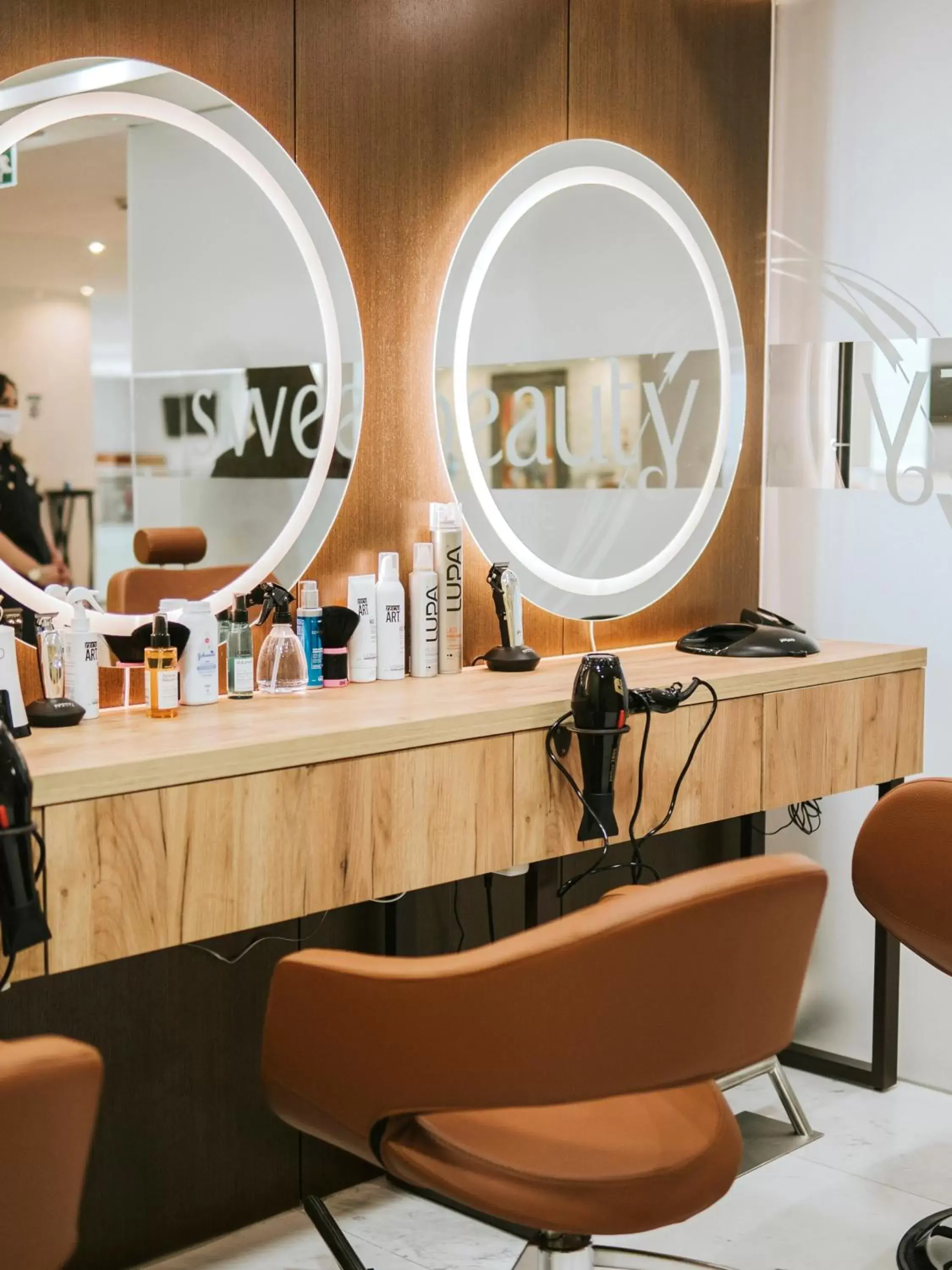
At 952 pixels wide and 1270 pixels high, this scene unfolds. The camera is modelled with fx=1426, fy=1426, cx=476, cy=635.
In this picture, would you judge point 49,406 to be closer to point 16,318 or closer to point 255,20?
point 16,318

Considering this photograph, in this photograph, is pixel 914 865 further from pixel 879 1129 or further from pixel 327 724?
pixel 879 1129

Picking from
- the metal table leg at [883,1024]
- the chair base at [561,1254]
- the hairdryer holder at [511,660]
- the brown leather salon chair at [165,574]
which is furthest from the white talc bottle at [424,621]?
the metal table leg at [883,1024]

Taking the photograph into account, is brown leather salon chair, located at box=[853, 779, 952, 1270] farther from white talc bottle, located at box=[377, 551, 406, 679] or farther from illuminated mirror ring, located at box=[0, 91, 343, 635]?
illuminated mirror ring, located at box=[0, 91, 343, 635]

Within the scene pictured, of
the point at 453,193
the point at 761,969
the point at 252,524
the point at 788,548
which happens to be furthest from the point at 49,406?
the point at 788,548

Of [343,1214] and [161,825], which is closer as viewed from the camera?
[161,825]

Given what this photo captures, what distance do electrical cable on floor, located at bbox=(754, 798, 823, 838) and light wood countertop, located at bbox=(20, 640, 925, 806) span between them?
65cm

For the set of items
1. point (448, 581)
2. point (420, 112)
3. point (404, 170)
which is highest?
point (420, 112)

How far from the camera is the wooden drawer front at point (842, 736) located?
272 centimetres

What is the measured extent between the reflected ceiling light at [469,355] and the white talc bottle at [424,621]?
0.28 m

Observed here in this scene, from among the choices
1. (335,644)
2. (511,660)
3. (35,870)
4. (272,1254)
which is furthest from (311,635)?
(272,1254)

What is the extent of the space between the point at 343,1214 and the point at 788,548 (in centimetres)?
182

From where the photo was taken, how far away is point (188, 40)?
2281mm

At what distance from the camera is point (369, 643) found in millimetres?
2523

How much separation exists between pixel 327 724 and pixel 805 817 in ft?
5.81
